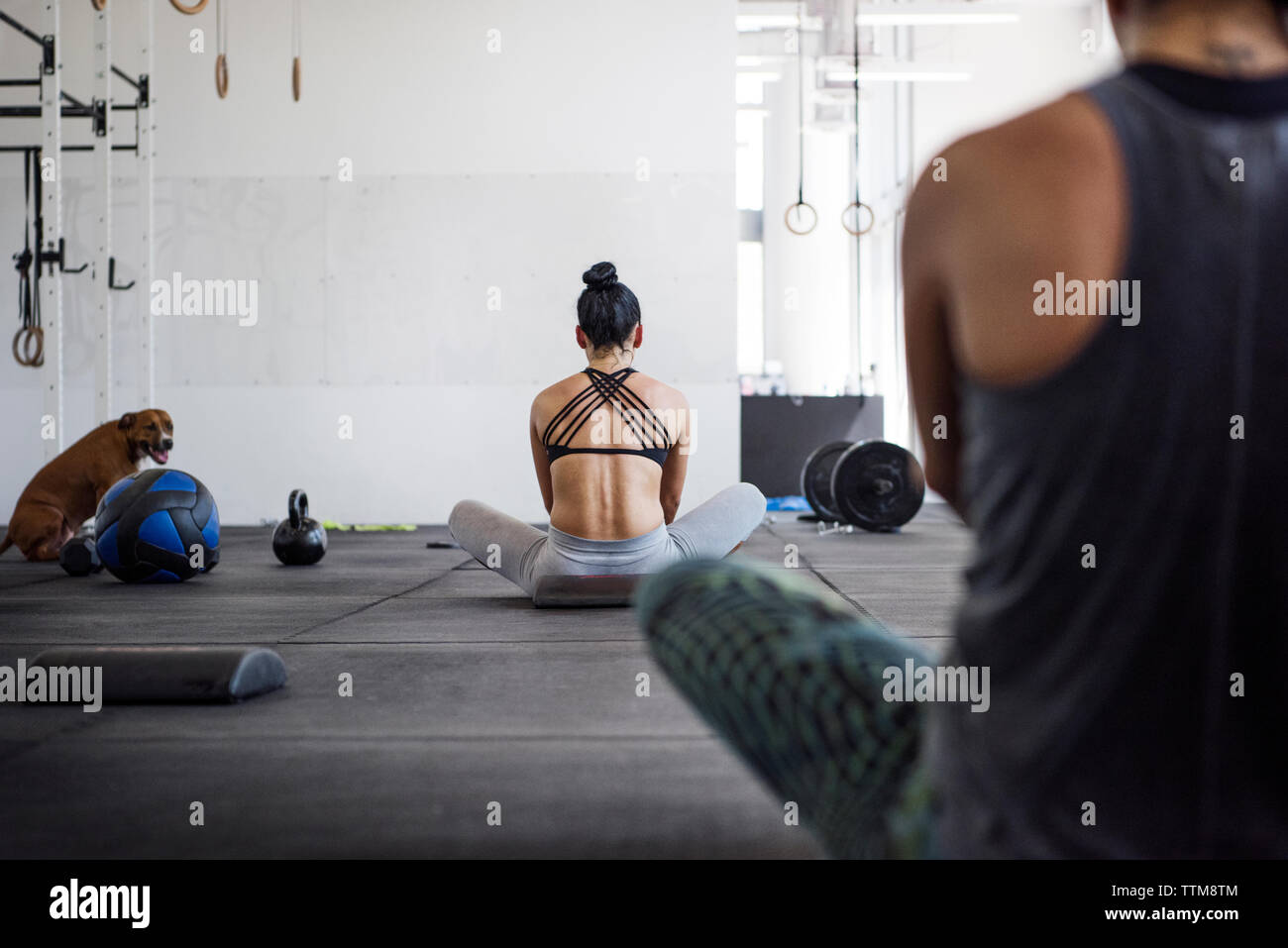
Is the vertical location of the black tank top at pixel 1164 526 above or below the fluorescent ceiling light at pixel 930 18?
below

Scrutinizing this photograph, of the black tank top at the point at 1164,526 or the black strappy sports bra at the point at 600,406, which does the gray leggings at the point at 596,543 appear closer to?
the black strappy sports bra at the point at 600,406

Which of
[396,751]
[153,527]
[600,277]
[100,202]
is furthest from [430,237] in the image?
[396,751]

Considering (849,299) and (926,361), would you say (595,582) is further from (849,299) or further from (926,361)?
(849,299)

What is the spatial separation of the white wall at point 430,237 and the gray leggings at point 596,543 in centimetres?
368

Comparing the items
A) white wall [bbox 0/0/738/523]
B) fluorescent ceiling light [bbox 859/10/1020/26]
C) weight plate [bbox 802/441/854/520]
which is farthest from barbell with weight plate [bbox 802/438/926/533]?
fluorescent ceiling light [bbox 859/10/1020/26]

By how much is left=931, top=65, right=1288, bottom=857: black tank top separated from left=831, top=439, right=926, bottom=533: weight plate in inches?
197

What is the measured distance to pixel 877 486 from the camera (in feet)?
18.8

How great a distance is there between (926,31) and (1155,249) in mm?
9968

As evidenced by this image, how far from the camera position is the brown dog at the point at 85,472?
4.39m

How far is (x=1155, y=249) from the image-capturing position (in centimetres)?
65

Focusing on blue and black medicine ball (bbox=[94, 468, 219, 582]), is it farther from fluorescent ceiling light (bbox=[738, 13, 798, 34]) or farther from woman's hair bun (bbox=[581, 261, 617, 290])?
fluorescent ceiling light (bbox=[738, 13, 798, 34])

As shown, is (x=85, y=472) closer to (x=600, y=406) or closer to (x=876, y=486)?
(x=600, y=406)

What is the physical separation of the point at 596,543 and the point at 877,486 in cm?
311

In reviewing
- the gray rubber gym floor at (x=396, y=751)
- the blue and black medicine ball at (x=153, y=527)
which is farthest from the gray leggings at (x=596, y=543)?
the blue and black medicine ball at (x=153, y=527)
